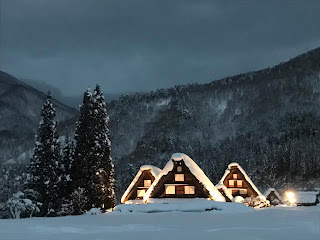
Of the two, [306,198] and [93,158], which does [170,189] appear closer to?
[93,158]

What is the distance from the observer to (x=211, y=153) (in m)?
186

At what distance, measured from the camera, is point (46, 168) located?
139 ft

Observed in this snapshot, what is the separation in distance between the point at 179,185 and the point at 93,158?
8229 millimetres

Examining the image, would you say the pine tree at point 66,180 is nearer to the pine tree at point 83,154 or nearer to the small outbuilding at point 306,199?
the pine tree at point 83,154

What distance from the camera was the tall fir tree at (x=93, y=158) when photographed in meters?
41.8

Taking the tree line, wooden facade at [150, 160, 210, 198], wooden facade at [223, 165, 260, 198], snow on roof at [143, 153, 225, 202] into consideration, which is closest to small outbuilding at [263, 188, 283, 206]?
wooden facade at [223, 165, 260, 198]

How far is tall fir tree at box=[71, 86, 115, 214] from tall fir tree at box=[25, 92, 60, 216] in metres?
1.95

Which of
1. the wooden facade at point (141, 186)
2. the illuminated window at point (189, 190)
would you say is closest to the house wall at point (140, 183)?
the wooden facade at point (141, 186)

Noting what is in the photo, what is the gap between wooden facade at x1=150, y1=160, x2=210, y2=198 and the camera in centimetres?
4157

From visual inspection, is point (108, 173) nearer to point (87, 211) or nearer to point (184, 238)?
point (87, 211)

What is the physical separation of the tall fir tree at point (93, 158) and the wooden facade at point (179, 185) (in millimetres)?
4869

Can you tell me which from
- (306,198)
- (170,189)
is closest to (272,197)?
(306,198)

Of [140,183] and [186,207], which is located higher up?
[140,183]

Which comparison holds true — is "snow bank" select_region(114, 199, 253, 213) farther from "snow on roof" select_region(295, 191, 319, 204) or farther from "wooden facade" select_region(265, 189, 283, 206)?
"snow on roof" select_region(295, 191, 319, 204)
